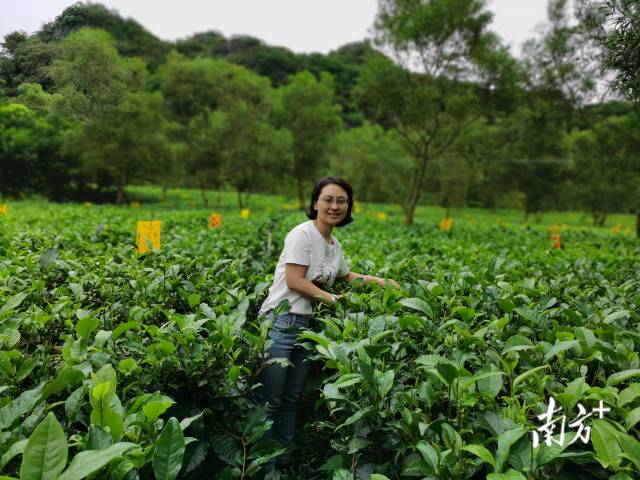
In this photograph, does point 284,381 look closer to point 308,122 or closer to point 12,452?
point 12,452

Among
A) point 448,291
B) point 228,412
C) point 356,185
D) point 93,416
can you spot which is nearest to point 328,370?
point 228,412

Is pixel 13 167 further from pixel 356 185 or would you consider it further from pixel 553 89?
pixel 553 89

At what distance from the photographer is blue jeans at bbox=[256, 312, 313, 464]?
2.55m

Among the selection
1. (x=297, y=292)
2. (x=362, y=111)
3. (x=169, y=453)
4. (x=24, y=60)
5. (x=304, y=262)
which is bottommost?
(x=169, y=453)

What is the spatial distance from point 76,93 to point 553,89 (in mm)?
11730

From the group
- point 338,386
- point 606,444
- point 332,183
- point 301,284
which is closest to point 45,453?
point 338,386

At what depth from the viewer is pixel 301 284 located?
258 cm

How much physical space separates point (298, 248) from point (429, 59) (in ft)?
A: 40.5

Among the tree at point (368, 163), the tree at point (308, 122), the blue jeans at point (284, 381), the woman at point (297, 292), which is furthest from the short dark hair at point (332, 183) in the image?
the tree at point (308, 122)

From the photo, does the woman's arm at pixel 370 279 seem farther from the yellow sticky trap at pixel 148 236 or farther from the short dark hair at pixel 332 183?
the yellow sticky trap at pixel 148 236

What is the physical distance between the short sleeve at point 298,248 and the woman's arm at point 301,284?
32 millimetres

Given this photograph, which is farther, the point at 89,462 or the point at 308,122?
the point at 308,122

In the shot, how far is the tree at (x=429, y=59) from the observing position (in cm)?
1270

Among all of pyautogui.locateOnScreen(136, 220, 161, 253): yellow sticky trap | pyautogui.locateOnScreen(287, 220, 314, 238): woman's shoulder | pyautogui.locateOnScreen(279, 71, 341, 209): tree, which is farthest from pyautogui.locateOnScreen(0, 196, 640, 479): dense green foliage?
pyautogui.locateOnScreen(279, 71, 341, 209): tree
